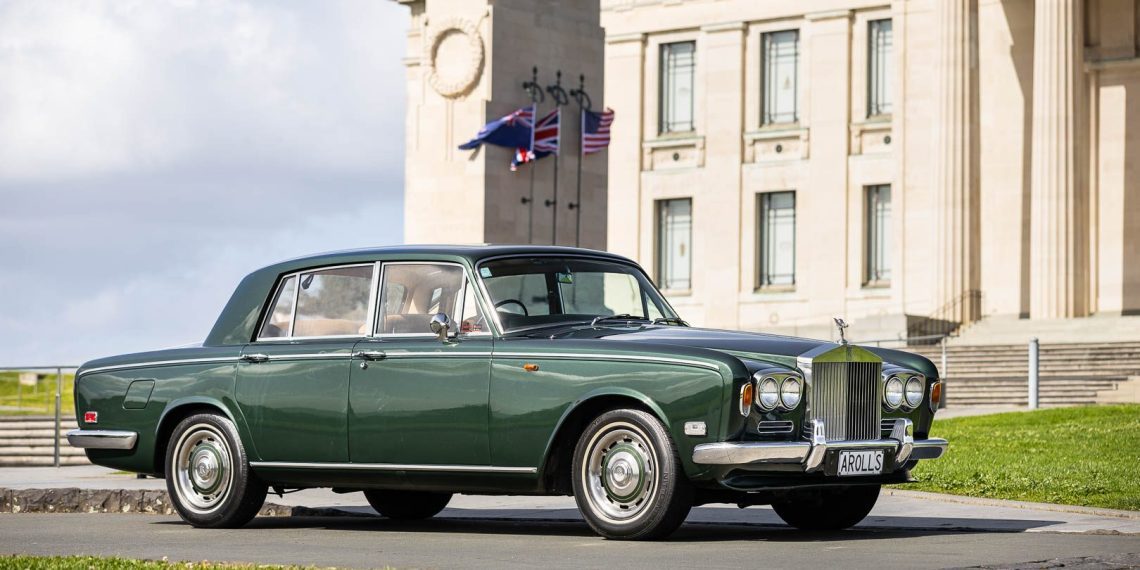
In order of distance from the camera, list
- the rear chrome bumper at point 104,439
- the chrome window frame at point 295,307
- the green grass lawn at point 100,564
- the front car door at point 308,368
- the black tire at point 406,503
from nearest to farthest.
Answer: the green grass lawn at point 100,564
the front car door at point 308,368
the chrome window frame at point 295,307
the rear chrome bumper at point 104,439
the black tire at point 406,503

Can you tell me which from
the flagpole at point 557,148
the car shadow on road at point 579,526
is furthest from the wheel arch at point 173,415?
the flagpole at point 557,148

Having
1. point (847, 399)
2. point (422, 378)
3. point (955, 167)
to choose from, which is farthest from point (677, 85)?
point (847, 399)

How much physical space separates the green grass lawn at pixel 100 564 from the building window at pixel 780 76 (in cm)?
4278

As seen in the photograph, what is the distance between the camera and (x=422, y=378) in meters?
10.0

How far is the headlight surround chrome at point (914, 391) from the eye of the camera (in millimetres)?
9641

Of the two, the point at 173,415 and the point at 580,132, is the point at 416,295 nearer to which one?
the point at 173,415

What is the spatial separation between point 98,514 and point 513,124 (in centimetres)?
1467

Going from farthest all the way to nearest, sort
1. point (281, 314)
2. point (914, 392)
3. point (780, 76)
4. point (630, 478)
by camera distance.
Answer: point (780, 76) → point (281, 314) → point (914, 392) → point (630, 478)

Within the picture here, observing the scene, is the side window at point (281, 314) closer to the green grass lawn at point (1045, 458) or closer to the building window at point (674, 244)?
the green grass lawn at point (1045, 458)

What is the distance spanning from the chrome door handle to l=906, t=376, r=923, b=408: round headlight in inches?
115

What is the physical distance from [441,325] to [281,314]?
159 cm

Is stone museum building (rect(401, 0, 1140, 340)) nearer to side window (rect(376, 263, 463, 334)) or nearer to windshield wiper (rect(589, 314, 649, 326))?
windshield wiper (rect(589, 314, 649, 326))

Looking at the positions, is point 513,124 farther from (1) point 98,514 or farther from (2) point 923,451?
(2) point 923,451

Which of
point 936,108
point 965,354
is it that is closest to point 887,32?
point 936,108
